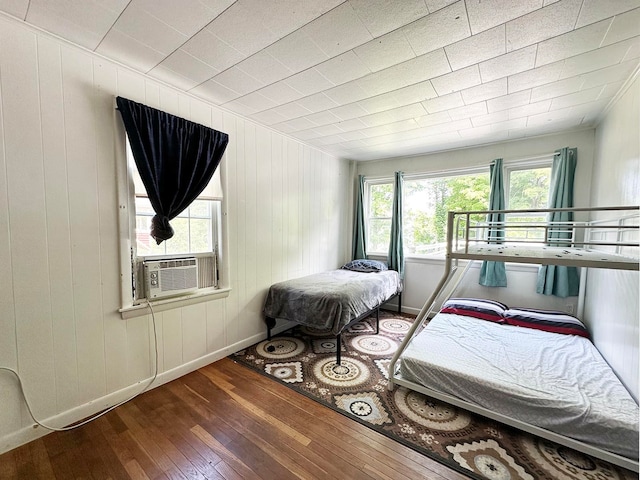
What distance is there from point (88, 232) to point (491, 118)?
358 cm

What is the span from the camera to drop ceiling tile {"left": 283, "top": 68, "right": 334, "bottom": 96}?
6.20 ft

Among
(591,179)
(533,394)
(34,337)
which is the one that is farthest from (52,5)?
(591,179)

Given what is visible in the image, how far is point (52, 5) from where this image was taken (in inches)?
52.6

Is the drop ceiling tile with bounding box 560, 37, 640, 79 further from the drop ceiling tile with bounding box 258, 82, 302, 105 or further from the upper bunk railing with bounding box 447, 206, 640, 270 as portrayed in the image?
the drop ceiling tile with bounding box 258, 82, 302, 105

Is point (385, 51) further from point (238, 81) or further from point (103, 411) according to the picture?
point (103, 411)

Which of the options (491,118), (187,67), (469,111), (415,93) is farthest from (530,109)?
(187,67)

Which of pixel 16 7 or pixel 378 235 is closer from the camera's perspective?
pixel 16 7

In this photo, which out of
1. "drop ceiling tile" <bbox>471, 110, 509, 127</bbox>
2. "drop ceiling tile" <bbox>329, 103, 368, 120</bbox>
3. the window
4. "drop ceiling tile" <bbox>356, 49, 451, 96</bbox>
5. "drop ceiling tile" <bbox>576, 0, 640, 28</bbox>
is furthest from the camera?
the window

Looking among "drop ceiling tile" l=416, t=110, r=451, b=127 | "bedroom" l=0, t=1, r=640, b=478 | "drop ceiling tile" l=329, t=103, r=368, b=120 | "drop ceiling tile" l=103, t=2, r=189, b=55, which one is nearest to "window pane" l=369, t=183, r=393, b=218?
"drop ceiling tile" l=416, t=110, r=451, b=127

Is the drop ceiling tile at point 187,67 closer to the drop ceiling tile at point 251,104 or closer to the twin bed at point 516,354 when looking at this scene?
the drop ceiling tile at point 251,104

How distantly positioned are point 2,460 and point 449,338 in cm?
314

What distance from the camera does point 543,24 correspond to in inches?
54.5

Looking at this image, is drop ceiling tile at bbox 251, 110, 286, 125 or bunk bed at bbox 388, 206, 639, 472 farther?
drop ceiling tile at bbox 251, 110, 286, 125

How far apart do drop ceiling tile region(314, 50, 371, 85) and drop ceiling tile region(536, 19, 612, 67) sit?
3.47 ft
